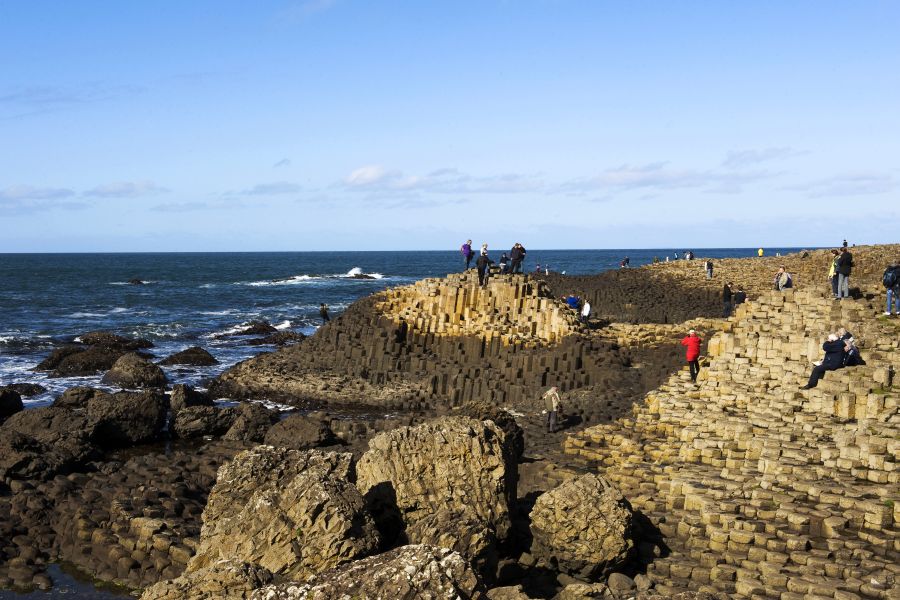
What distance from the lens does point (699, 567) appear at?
527 inches

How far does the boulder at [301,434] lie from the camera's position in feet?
75.1

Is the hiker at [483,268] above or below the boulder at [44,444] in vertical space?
above

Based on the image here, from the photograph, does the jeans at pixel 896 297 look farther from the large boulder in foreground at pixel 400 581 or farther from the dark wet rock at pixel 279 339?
the dark wet rock at pixel 279 339

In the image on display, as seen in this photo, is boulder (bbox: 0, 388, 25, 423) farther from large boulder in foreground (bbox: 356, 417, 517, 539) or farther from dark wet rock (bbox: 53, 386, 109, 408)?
large boulder in foreground (bbox: 356, 417, 517, 539)

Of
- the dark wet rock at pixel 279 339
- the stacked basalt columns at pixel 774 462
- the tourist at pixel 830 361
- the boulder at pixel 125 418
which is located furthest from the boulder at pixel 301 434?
the dark wet rock at pixel 279 339

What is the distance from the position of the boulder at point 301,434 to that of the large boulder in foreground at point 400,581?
47.0 ft

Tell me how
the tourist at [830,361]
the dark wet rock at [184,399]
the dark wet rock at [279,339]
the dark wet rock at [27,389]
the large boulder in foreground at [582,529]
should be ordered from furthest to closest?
the dark wet rock at [279,339] < the dark wet rock at [27,389] < the dark wet rock at [184,399] < the tourist at [830,361] < the large boulder in foreground at [582,529]

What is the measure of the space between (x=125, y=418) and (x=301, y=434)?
5.66 meters

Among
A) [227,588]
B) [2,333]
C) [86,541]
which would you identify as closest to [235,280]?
[2,333]

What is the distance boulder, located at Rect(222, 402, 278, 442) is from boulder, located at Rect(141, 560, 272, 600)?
14.3m

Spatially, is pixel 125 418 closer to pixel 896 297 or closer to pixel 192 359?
pixel 192 359

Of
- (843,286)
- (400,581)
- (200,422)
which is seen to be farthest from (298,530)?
(843,286)

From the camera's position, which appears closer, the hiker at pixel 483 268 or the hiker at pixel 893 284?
the hiker at pixel 893 284

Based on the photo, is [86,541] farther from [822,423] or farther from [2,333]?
[2,333]
